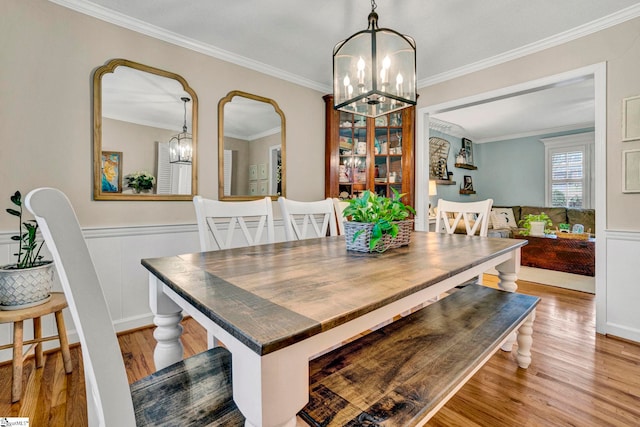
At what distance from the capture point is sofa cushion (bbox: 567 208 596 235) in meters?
5.41

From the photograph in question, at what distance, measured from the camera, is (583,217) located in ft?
18.1

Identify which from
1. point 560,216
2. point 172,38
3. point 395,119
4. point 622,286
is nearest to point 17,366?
point 172,38

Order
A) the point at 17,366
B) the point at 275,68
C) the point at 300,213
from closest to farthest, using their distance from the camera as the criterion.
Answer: the point at 17,366 → the point at 300,213 → the point at 275,68

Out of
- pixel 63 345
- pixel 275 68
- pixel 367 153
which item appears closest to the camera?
pixel 63 345

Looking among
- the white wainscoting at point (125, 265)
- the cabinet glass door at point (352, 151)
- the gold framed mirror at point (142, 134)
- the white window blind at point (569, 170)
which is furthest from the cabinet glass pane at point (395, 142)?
the white window blind at point (569, 170)

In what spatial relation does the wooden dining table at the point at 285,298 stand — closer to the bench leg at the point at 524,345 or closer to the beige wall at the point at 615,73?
the bench leg at the point at 524,345

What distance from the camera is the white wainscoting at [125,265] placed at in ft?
6.91

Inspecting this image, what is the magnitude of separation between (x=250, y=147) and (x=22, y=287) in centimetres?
193

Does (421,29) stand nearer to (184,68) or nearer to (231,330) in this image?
(184,68)

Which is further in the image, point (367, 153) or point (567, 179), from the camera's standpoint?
point (567, 179)

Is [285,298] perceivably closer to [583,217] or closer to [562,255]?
[562,255]

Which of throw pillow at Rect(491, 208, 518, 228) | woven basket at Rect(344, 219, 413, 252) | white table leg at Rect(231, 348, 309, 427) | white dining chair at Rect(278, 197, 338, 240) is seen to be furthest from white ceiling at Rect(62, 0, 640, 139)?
throw pillow at Rect(491, 208, 518, 228)

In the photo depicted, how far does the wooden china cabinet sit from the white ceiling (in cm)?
75

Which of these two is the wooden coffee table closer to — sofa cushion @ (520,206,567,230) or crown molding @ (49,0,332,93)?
sofa cushion @ (520,206,567,230)
